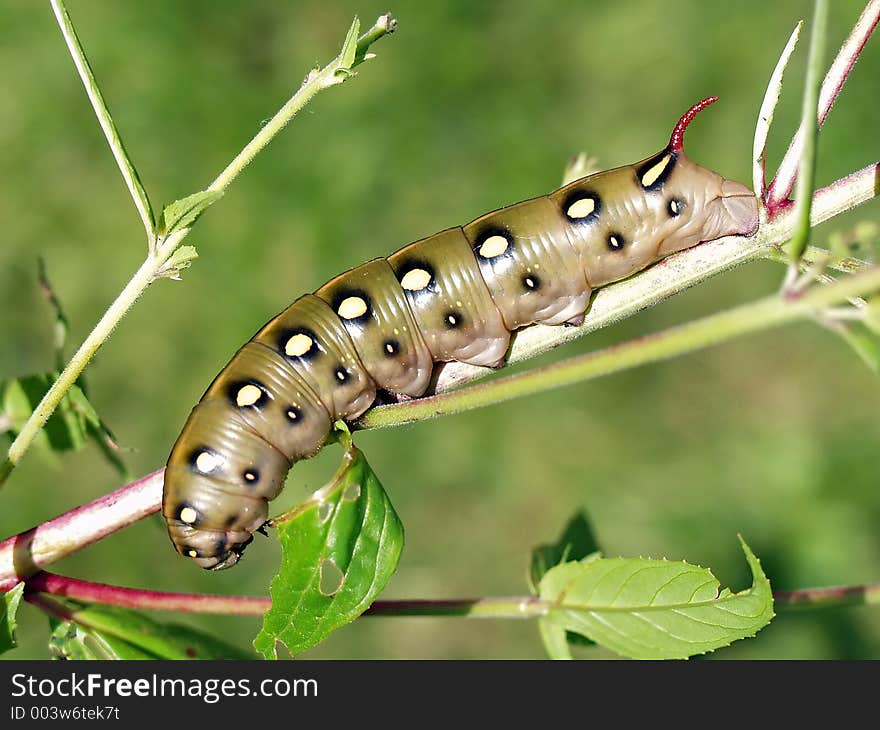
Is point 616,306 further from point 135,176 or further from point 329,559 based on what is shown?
point 135,176

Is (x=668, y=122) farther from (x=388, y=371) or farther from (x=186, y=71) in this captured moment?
(x=388, y=371)

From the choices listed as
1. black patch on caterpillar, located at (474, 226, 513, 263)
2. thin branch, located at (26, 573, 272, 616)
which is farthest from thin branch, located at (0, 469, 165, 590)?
black patch on caterpillar, located at (474, 226, 513, 263)

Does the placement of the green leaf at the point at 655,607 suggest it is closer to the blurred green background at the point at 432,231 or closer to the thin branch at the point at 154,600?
the thin branch at the point at 154,600

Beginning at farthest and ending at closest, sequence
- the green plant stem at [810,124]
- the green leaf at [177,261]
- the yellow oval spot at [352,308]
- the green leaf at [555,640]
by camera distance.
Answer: the yellow oval spot at [352,308], the green leaf at [555,640], the green leaf at [177,261], the green plant stem at [810,124]

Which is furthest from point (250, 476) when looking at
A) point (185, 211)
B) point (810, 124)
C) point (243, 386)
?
point (810, 124)

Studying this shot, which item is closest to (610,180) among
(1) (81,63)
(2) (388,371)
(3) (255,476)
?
(2) (388,371)

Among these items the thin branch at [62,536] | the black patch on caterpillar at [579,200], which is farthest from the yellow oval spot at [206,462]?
the black patch on caterpillar at [579,200]

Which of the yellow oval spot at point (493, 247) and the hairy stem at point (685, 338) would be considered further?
the yellow oval spot at point (493, 247)
